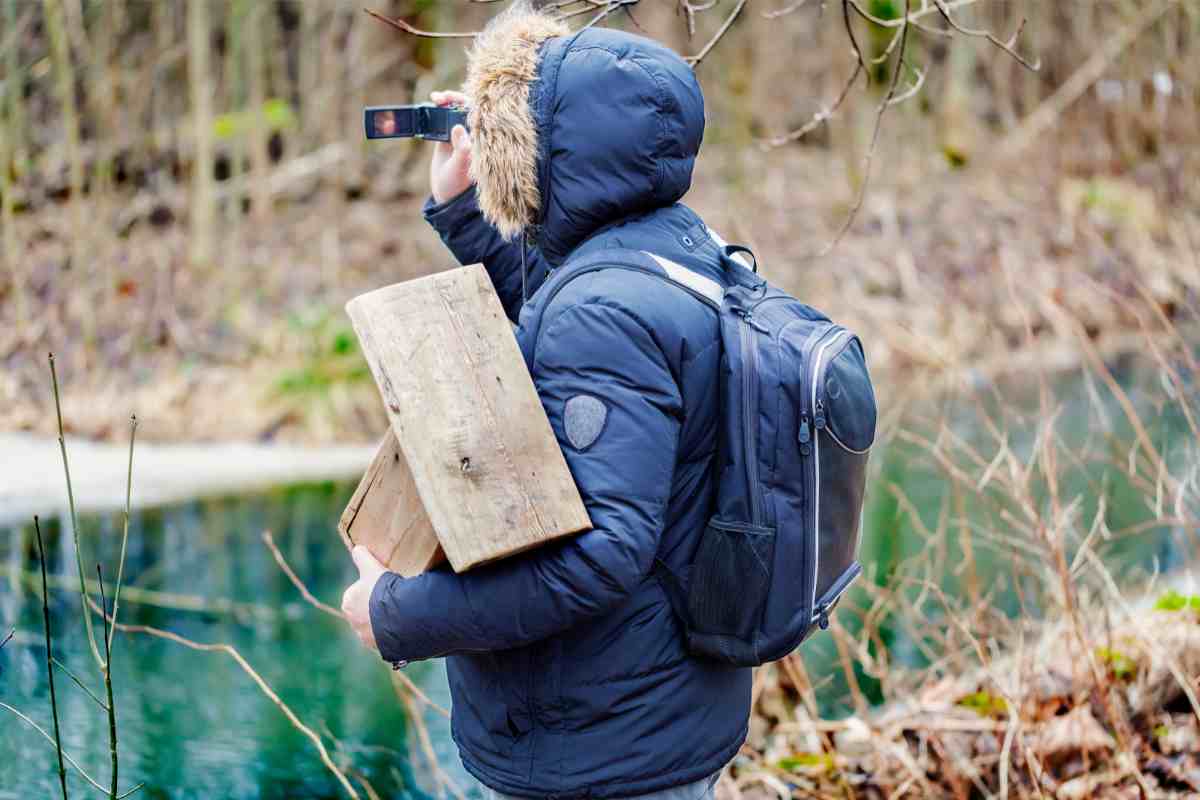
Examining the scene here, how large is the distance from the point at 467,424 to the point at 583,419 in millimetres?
143

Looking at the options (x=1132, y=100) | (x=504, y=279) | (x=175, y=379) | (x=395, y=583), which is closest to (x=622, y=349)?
(x=395, y=583)

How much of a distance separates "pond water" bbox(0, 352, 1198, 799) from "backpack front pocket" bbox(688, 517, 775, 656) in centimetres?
130

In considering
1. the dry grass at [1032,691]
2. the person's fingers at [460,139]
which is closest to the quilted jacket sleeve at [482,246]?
the person's fingers at [460,139]

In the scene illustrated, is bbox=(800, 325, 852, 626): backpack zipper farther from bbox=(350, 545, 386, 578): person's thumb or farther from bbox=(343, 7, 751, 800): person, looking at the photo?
bbox=(350, 545, 386, 578): person's thumb

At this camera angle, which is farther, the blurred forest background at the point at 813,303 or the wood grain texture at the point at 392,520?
the blurred forest background at the point at 813,303

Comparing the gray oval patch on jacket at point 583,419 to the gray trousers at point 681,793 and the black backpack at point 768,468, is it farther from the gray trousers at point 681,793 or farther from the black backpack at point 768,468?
the gray trousers at point 681,793

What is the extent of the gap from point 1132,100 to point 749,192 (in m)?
5.37

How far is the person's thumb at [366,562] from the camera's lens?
171cm

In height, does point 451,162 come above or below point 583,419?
above

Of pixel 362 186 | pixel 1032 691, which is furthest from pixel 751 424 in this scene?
pixel 362 186

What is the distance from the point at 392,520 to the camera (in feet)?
5.63

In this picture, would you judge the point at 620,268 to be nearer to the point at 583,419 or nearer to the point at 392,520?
the point at 583,419

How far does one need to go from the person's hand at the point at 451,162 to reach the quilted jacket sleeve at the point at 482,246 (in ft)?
0.05

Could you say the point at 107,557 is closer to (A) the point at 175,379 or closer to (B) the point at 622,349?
(A) the point at 175,379
